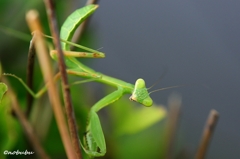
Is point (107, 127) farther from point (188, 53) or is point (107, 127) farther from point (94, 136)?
point (188, 53)

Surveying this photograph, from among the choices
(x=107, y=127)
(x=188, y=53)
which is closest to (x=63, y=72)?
(x=107, y=127)

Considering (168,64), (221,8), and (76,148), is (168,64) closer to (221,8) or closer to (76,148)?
(221,8)

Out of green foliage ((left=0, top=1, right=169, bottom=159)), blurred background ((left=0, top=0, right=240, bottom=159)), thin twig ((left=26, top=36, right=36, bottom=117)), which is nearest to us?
thin twig ((left=26, top=36, right=36, bottom=117))

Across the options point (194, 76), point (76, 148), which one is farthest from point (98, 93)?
point (194, 76)

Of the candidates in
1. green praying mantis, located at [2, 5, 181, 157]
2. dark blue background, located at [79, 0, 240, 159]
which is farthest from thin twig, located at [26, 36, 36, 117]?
dark blue background, located at [79, 0, 240, 159]

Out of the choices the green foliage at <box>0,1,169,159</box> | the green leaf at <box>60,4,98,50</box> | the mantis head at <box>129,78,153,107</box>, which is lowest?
the green foliage at <box>0,1,169,159</box>

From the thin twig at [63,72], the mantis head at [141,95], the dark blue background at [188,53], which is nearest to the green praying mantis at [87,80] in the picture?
the mantis head at [141,95]

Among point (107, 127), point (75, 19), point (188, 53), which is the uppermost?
point (188, 53)

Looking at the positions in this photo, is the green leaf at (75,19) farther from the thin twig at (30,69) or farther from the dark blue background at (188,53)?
the dark blue background at (188,53)

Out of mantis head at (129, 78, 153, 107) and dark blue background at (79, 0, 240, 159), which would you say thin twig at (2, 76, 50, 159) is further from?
dark blue background at (79, 0, 240, 159)
